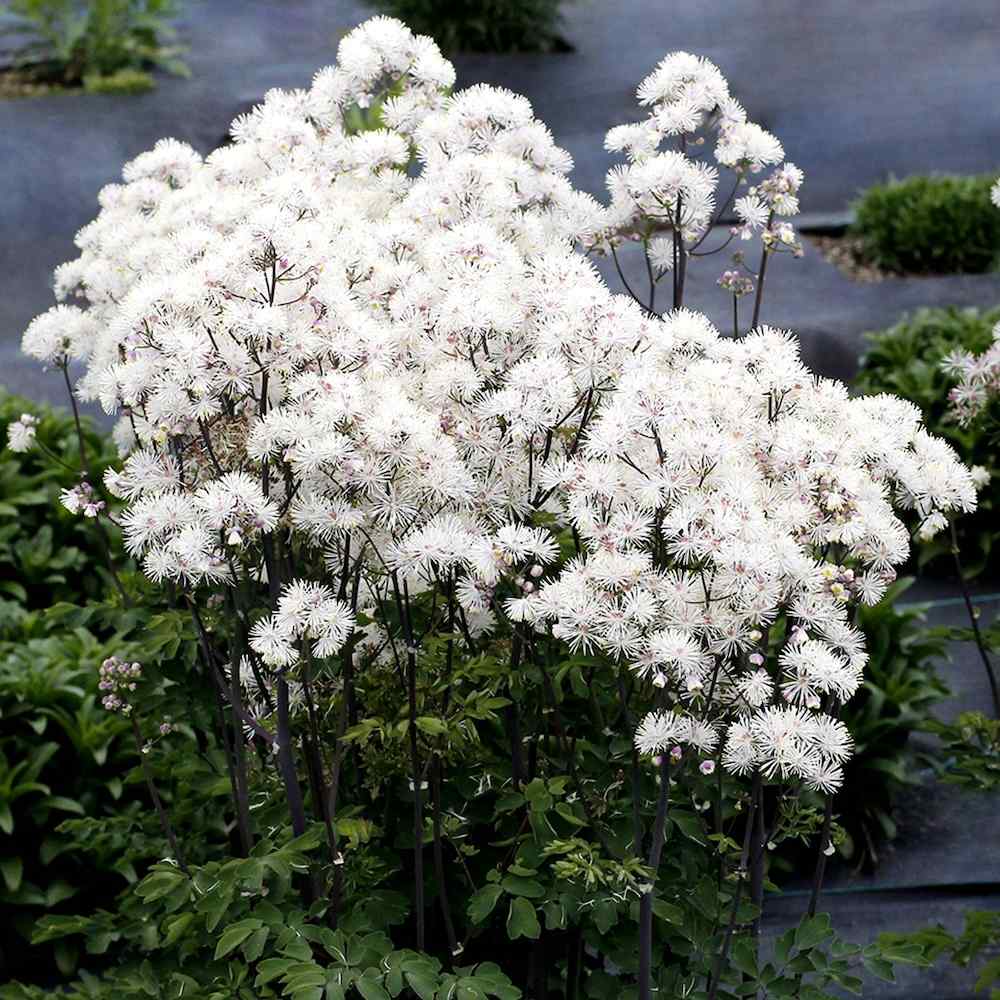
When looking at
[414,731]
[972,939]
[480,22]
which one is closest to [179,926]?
[414,731]

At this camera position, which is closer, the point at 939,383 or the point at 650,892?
the point at 650,892

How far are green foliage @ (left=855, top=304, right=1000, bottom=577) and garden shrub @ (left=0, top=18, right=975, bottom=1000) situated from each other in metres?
2.86

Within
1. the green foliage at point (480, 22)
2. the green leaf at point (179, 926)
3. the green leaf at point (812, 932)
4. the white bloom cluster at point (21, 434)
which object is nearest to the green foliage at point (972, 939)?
the green leaf at point (812, 932)

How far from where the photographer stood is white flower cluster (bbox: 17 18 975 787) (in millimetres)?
2029

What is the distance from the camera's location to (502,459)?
7.43 feet

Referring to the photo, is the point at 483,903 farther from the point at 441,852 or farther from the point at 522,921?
the point at 441,852

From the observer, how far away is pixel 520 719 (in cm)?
256

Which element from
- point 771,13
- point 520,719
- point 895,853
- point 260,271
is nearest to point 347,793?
point 520,719

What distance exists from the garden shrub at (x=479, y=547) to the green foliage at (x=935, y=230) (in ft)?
20.8

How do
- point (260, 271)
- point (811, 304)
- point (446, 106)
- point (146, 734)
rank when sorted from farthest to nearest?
1. point (811, 304)
2. point (146, 734)
3. point (446, 106)
4. point (260, 271)

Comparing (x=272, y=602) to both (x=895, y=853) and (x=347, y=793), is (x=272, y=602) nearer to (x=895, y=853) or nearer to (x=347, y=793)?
(x=347, y=793)

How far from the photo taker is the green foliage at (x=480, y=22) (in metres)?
12.4

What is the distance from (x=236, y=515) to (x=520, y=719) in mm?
732

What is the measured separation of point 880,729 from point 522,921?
2.32m
